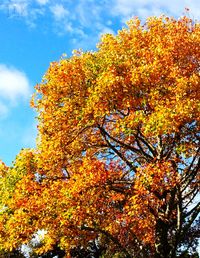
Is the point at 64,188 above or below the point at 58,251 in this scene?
below

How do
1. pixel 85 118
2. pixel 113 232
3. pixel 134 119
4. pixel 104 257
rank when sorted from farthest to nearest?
pixel 104 257, pixel 113 232, pixel 85 118, pixel 134 119

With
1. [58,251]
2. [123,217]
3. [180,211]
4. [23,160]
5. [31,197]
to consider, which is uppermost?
[58,251]

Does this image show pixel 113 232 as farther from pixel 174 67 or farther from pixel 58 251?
pixel 58 251

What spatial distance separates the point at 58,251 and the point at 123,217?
25.3 metres

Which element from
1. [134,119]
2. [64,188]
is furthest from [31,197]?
[134,119]

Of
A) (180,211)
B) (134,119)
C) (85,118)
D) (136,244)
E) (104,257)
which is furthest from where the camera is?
(104,257)

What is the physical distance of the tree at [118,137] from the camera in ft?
74.1

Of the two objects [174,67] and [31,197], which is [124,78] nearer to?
[174,67]

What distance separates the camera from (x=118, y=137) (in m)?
29.5

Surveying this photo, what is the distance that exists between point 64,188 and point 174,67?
9724 mm

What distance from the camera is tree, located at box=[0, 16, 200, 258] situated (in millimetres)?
22594

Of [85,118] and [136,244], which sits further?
[136,244]

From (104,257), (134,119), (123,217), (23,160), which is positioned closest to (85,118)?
(134,119)

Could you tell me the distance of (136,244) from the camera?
31.8m
